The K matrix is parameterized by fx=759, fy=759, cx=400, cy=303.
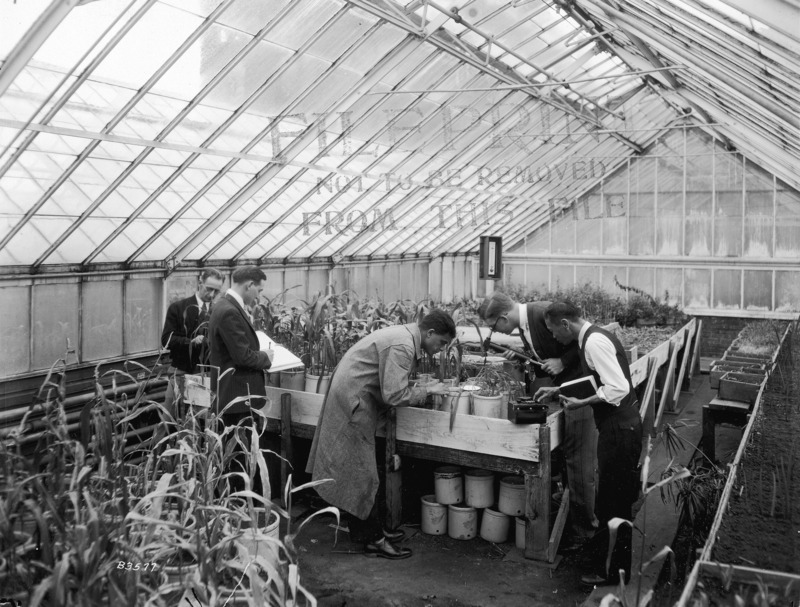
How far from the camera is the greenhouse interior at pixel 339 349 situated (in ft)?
7.00

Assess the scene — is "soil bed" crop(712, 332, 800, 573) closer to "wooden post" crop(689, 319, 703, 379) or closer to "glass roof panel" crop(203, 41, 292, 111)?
"glass roof panel" crop(203, 41, 292, 111)

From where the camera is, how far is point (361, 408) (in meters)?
4.12

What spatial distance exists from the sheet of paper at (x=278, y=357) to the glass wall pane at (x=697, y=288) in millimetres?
12695

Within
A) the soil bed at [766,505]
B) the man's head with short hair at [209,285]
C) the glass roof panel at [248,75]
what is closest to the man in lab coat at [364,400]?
the soil bed at [766,505]

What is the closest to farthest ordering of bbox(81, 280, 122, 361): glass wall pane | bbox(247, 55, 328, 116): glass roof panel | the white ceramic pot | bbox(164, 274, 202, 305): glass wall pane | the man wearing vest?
the man wearing vest, the white ceramic pot, bbox(247, 55, 328, 116): glass roof panel, bbox(81, 280, 122, 361): glass wall pane, bbox(164, 274, 202, 305): glass wall pane

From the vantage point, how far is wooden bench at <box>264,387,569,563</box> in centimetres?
407

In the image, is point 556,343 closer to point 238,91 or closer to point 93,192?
point 238,91

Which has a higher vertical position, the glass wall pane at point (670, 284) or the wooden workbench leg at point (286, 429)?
the glass wall pane at point (670, 284)

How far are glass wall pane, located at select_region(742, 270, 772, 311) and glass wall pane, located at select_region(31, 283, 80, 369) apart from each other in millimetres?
12528

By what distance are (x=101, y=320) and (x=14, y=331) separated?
3.74 feet

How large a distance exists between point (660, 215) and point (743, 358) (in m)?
9.04

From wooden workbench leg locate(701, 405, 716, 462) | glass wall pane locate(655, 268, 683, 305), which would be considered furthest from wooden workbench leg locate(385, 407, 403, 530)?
glass wall pane locate(655, 268, 683, 305)

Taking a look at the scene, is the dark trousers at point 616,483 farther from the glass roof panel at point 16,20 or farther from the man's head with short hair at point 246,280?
the glass roof panel at point 16,20

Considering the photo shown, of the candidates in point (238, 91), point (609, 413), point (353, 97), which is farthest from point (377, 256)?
point (609, 413)
